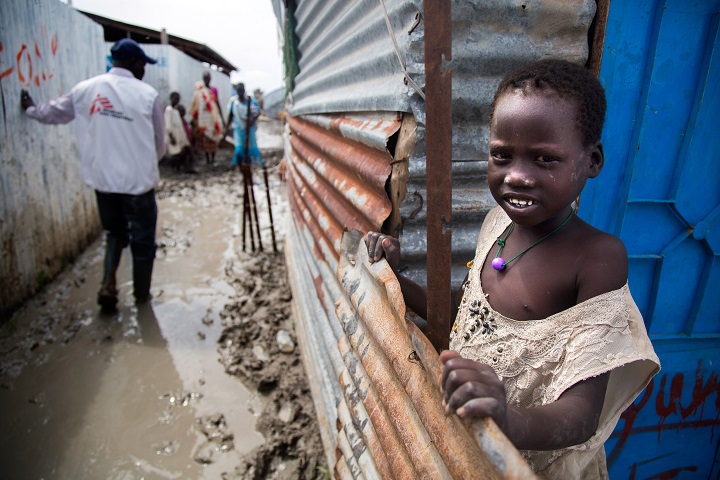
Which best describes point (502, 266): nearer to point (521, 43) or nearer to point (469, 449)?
point (469, 449)

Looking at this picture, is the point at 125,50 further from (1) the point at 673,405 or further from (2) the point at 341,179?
→ (1) the point at 673,405

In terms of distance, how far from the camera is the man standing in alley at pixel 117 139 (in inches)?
155

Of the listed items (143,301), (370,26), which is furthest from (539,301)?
(143,301)

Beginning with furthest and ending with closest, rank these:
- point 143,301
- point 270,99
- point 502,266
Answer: point 270,99 → point 143,301 → point 502,266

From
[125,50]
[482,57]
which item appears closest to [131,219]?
[125,50]

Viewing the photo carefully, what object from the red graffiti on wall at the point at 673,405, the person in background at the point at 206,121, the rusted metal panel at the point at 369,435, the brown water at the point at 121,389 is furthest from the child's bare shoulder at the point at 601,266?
the person in background at the point at 206,121

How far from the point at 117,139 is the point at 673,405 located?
177 inches

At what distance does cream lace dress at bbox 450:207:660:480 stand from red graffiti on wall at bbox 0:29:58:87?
14.8 feet

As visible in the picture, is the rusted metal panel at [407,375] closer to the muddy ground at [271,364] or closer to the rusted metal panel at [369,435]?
the rusted metal panel at [369,435]

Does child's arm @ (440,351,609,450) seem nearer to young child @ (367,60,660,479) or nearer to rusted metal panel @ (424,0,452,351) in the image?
young child @ (367,60,660,479)

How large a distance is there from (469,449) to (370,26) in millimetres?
1631

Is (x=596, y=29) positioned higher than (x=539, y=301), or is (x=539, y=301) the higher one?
(x=596, y=29)

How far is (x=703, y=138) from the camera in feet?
6.18

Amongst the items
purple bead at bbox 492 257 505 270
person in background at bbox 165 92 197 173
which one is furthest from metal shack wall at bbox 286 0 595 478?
person in background at bbox 165 92 197 173
